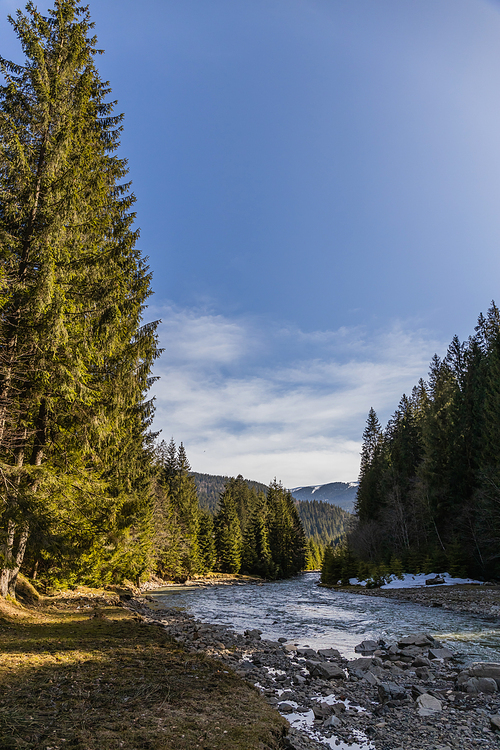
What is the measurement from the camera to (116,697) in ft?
18.1

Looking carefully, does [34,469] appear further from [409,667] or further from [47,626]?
[409,667]

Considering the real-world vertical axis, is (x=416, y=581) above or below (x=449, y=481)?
below

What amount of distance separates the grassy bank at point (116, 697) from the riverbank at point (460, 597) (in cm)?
1640

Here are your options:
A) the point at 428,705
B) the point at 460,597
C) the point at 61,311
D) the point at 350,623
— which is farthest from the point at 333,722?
the point at 460,597

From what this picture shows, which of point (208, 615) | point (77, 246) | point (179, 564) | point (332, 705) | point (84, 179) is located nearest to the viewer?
point (332, 705)

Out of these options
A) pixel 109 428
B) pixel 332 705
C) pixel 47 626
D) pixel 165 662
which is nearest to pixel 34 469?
pixel 109 428

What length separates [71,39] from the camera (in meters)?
12.8

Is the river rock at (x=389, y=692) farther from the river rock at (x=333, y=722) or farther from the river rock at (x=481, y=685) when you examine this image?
the river rock at (x=333, y=722)

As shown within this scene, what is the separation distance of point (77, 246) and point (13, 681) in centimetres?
981

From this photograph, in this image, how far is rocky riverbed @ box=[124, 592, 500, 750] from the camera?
5793 millimetres

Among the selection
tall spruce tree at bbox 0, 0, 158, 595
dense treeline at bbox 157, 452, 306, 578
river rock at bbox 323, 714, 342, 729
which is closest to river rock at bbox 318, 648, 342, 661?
river rock at bbox 323, 714, 342, 729

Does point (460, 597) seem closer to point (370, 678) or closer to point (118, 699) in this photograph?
point (370, 678)

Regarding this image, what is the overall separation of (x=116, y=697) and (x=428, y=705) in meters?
5.69

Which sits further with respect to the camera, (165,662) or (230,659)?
(230,659)
